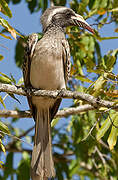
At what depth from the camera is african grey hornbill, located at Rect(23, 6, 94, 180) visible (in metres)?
3.66

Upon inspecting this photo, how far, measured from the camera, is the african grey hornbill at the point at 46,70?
3657 mm

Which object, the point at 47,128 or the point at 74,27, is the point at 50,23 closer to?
Result: the point at 74,27

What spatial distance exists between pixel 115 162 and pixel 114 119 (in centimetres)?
159

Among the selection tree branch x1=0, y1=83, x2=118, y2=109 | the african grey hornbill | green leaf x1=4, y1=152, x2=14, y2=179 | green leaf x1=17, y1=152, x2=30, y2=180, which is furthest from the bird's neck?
green leaf x1=4, y1=152, x2=14, y2=179

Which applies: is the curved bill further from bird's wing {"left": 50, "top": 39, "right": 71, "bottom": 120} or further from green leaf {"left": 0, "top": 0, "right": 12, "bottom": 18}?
green leaf {"left": 0, "top": 0, "right": 12, "bottom": 18}

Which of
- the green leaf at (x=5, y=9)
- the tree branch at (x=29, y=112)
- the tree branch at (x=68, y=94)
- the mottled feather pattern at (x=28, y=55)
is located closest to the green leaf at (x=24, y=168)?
the tree branch at (x=29, y=112)

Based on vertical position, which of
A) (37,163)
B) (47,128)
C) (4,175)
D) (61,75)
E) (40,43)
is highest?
(40,43)

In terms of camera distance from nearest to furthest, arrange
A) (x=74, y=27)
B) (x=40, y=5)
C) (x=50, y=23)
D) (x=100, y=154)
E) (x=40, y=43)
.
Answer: (x=40, y=43) → (x=50, y=23) → (x=74, y=27) → (x=100, y=154) → (x=40, y=5)

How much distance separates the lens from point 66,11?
4.11 metres

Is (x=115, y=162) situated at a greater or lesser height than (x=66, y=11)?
lesser

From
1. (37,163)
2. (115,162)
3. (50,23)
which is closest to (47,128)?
(37,163)

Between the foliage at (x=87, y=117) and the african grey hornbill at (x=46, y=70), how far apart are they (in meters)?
0.17

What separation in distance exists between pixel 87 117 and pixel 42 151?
1.03 meters

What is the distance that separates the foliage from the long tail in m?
0.32
